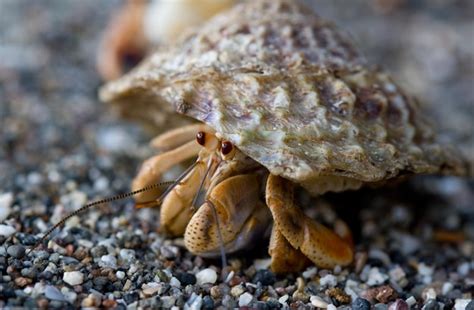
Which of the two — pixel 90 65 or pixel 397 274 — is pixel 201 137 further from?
pixel 90 65

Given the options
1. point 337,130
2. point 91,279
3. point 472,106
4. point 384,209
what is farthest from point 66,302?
point 472,106

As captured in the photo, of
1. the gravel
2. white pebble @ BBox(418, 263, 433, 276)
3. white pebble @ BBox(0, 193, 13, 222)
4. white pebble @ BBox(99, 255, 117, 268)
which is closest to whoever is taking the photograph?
the gravel

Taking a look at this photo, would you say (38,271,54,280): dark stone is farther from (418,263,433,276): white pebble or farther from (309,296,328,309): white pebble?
(418,263,433,276): white pebble

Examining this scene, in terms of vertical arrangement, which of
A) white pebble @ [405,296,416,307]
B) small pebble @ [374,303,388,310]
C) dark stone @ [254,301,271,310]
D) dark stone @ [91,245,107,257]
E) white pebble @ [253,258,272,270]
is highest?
dark stone @ [91,245,107,257]

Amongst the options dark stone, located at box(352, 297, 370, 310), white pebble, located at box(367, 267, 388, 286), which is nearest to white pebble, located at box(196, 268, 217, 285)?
dark stone, located at box(352, 297, 370, 310)

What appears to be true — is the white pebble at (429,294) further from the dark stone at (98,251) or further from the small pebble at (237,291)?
the dark stone at (98,251)

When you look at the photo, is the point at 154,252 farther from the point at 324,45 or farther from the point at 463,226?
the point at 463,226
